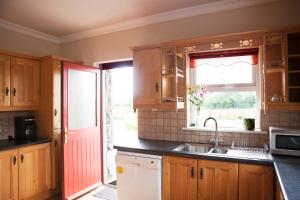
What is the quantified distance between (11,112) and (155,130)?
2.06 m

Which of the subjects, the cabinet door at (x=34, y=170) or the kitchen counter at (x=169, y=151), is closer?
the kitchen counter at (x=169, y=151)

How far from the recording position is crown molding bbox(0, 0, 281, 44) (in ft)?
7.90

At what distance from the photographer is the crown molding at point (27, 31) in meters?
2.95

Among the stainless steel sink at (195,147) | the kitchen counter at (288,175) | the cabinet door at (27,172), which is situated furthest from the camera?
the cabinet door at (27,172)

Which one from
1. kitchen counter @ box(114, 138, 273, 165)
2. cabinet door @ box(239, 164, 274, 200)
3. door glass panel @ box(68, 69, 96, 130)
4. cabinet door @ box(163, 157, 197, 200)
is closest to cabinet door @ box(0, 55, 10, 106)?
door glass panel @ box(68, 69, 96, 130)

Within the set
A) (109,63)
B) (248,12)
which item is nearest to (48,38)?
(109,63)

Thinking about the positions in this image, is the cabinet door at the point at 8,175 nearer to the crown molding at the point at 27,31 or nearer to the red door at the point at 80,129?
the red door at the point at 80,129

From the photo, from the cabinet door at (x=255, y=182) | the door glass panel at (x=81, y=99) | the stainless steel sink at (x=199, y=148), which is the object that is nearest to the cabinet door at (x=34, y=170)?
the door glass panel at (x=81, y=99)

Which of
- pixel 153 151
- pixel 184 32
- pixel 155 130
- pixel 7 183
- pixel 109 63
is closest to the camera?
pixel 153 151

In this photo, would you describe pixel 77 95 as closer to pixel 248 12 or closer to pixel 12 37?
pixel 12 37

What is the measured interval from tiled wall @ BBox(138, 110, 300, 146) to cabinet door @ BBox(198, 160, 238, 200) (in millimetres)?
576

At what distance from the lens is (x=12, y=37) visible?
3.05m

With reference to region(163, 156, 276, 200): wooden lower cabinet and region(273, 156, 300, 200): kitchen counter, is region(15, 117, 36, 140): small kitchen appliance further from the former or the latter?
region(273, 156, 300, 200): kitchen counter

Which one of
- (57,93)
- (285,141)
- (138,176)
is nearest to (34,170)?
(57,93)
